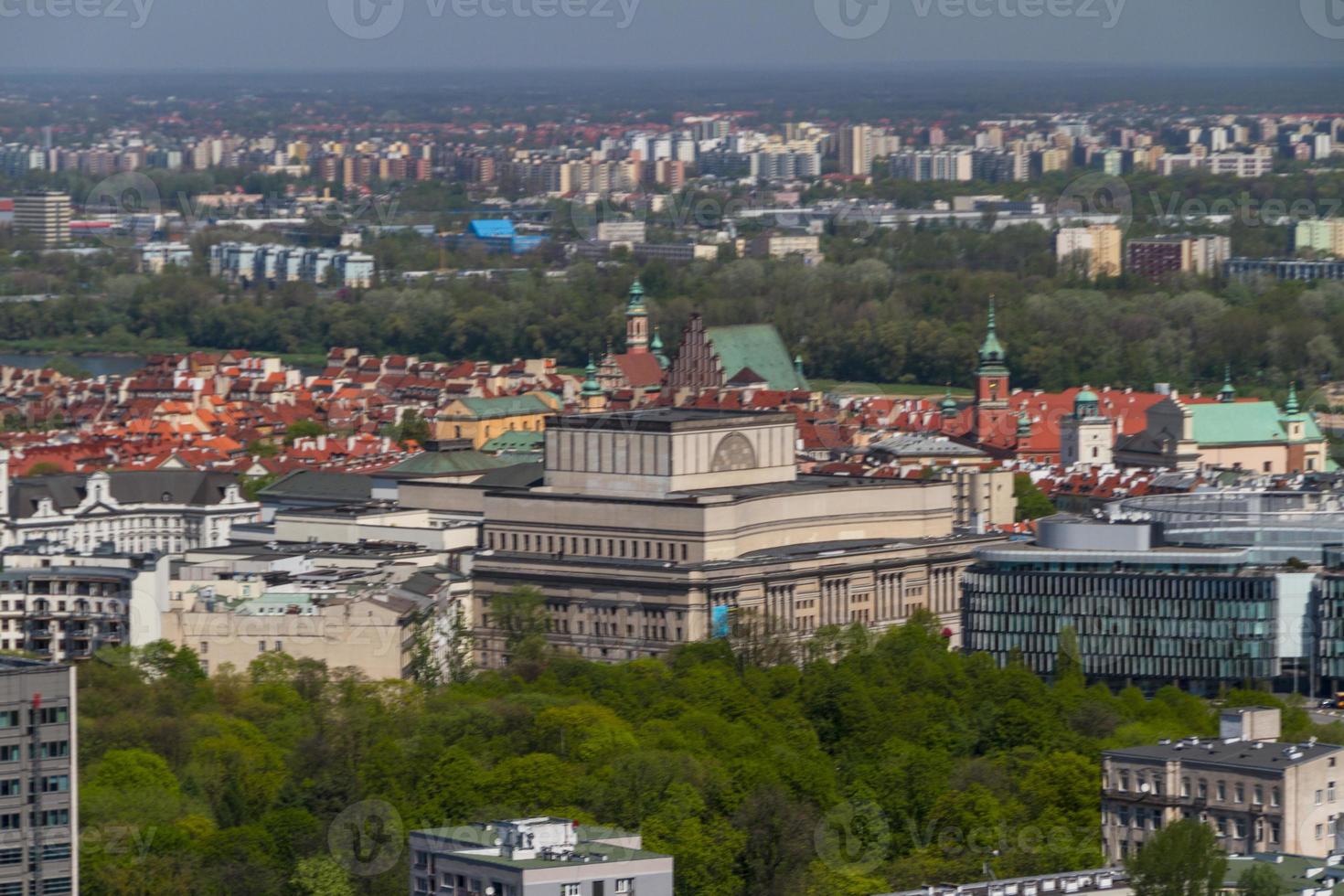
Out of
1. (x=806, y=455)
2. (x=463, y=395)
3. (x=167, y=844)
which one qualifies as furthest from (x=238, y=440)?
(x=167, y=844)

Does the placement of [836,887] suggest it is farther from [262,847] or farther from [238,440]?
[238,440]

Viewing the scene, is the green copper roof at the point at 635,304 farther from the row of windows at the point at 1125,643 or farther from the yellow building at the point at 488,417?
the row of windows at the point at 1125,643

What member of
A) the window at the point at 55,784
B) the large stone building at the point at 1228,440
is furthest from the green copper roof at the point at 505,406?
the window at the point at 55,784

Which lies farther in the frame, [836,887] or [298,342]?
[298,342]

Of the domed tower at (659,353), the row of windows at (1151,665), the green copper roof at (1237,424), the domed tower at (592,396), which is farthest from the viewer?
the domed tower at (659,353)

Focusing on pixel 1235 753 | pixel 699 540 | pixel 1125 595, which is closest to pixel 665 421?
pixel 699 540

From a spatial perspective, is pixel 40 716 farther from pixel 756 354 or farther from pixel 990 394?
pixel 756 354

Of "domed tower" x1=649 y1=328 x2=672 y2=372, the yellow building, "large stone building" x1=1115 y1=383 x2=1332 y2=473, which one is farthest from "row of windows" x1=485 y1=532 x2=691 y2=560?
"domed tower" x1=649 y1=328 x2=672 y2=372
